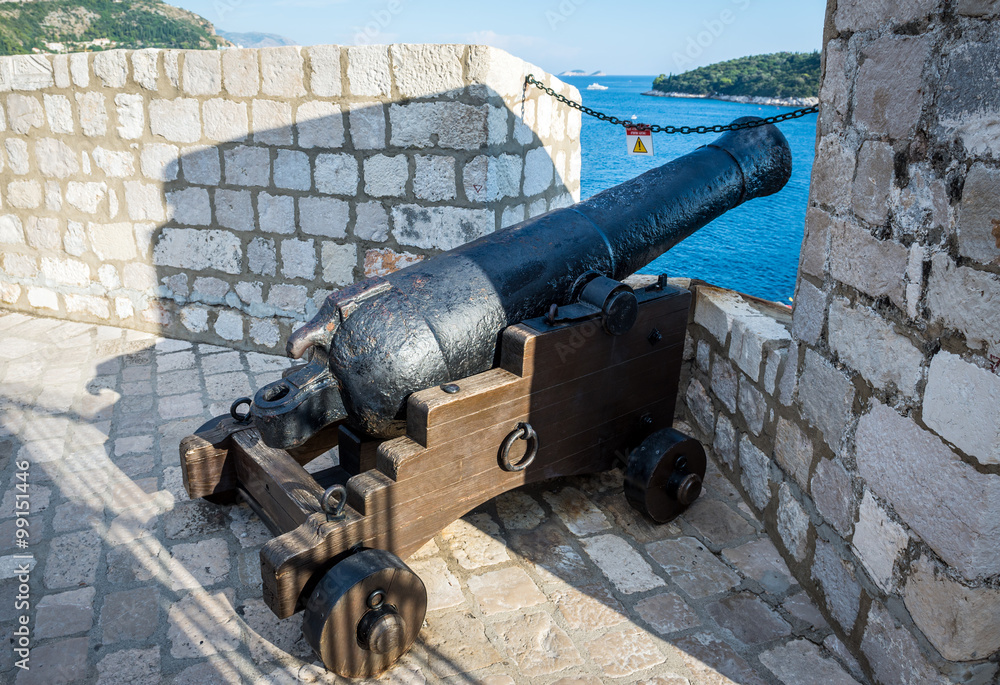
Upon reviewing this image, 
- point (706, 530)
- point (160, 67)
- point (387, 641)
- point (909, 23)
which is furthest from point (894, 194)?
point (160, 67)

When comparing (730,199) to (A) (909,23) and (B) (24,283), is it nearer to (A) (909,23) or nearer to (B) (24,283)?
(A) (909,23)

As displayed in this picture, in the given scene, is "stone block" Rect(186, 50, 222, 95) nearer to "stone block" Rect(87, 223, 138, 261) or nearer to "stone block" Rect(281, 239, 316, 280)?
"stone block" Rect(281, 239, 316, 280)

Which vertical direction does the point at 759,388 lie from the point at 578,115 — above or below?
below

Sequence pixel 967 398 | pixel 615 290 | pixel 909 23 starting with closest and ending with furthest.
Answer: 1. pixel 967 398
2. pixel 909 23
3. pixel 615 290

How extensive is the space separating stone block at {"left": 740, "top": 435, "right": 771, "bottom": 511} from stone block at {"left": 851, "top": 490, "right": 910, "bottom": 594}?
62cm

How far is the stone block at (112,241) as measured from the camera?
190 inches

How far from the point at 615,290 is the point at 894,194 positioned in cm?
90

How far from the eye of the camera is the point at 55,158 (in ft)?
15.8

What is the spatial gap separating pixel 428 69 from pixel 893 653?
327 cm

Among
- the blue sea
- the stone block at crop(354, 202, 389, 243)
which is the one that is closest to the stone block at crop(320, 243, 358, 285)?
the stone block at crop(354, 202, 389, 243)

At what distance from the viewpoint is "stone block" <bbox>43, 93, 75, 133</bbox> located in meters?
4.65

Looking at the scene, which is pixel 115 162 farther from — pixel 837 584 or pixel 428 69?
pixel 837 584

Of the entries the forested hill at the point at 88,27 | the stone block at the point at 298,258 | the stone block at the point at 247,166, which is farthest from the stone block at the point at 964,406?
the forested hill at the point at 88,27

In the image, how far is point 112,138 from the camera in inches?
182
